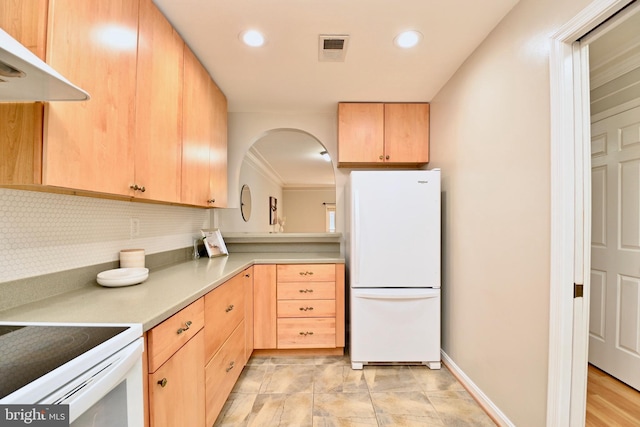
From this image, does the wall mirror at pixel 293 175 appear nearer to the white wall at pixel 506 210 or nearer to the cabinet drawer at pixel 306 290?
the cabinet drawer at pixel 306 290

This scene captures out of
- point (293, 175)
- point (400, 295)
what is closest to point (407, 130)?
point (400, 295)

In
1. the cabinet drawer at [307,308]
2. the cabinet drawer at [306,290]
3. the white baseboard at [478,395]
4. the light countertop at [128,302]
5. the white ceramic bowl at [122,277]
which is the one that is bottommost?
the white baseboard at [478,395]

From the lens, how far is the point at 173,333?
1094mm

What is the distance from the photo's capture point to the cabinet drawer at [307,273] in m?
2.37

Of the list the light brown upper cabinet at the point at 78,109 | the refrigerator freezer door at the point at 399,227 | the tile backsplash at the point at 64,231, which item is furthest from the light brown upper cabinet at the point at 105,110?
the refrigerator freezer door at the point at 399,227

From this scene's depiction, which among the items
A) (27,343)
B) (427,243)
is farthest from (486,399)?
(27,343)

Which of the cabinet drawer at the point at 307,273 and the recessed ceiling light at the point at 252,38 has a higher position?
the recessed ceiling light at the point at 252,38

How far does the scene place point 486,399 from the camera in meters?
1.71

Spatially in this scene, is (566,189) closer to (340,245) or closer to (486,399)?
(486,399)

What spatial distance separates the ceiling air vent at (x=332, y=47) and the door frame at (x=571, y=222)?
1.09m

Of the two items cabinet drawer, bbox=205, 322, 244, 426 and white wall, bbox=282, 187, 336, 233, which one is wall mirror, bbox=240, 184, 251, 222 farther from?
white wall, bbox=282, 187, 336, 233

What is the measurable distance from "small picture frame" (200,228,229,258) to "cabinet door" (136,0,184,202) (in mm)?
868

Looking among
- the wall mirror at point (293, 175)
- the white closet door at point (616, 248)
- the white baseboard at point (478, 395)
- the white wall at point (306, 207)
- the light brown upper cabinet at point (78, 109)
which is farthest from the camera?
the white wall at point (306, 207)

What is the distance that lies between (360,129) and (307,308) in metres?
1.71
